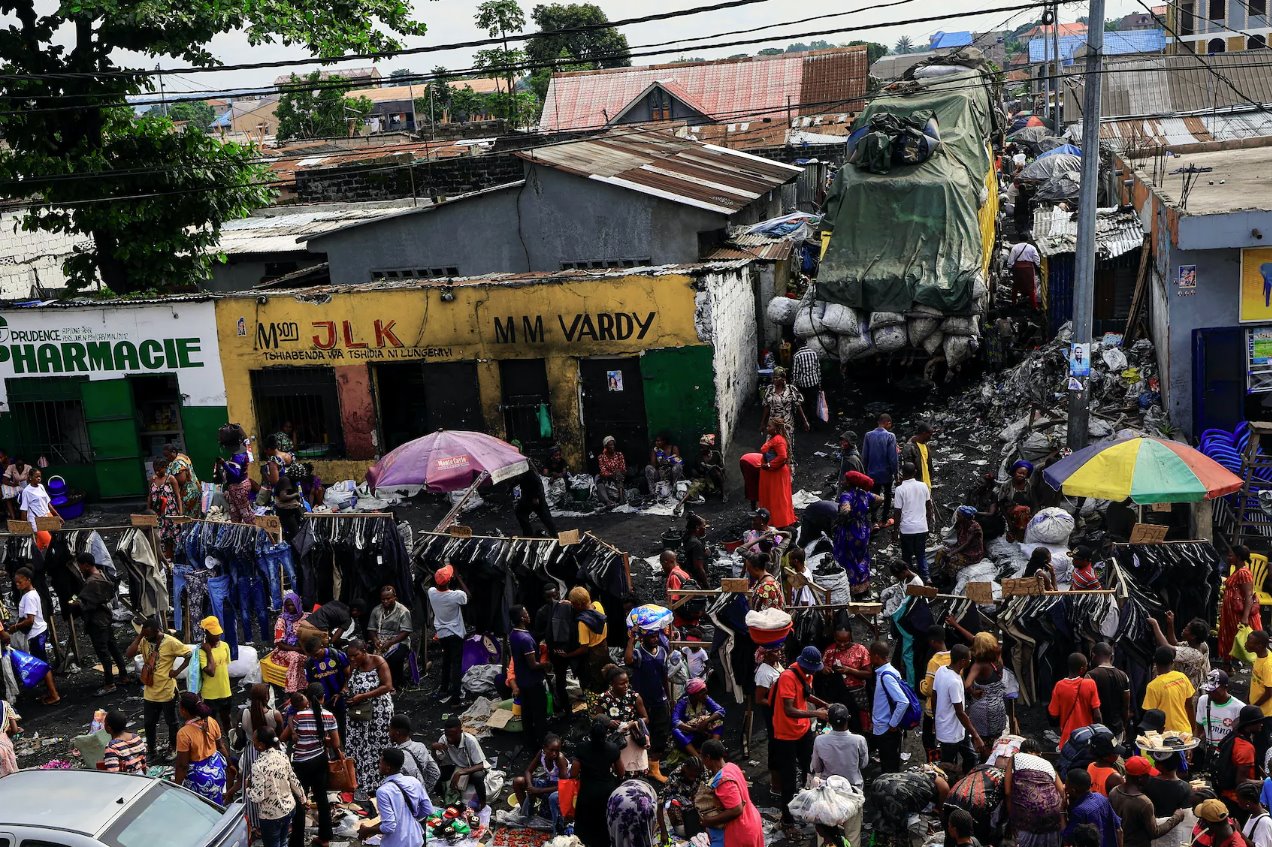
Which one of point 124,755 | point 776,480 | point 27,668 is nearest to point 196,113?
point 27,668

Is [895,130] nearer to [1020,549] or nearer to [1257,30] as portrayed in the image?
[1020,549]

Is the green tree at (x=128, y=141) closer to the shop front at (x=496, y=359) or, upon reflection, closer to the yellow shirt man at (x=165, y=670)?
the shop front at (x=496, y=359)

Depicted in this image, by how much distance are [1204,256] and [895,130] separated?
715 cm

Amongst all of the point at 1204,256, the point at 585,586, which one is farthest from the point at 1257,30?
the point at 585,586

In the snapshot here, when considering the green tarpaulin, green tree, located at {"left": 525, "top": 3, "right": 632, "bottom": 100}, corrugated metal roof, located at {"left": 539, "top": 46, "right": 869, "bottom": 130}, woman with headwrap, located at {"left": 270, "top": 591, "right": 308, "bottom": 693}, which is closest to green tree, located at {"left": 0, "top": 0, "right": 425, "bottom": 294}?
the green tarpaulin

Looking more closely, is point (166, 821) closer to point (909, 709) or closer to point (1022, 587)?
point (909, 709)

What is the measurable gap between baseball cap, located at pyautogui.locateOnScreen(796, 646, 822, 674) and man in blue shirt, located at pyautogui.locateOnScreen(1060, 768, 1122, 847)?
2.05 metres

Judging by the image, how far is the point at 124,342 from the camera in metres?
18.7

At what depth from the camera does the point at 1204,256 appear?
45.3ft

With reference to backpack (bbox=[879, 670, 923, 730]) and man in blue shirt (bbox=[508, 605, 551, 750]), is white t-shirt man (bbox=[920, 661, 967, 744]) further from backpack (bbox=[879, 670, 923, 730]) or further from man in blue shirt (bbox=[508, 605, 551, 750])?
man in blue shirt (bbox=[508, 605, 551, 750])

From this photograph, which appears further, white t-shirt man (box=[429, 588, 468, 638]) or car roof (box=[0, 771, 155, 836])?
white t-shirt man (box=[429, 588, 468, 638])

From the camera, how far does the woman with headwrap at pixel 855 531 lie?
→ 12.4 m

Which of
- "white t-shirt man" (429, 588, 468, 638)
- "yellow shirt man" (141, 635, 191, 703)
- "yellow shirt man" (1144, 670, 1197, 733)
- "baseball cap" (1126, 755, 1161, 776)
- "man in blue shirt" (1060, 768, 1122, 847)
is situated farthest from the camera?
"white t-shirt man" (429, 588, 468, 638)

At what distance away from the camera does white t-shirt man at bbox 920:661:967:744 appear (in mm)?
8648
